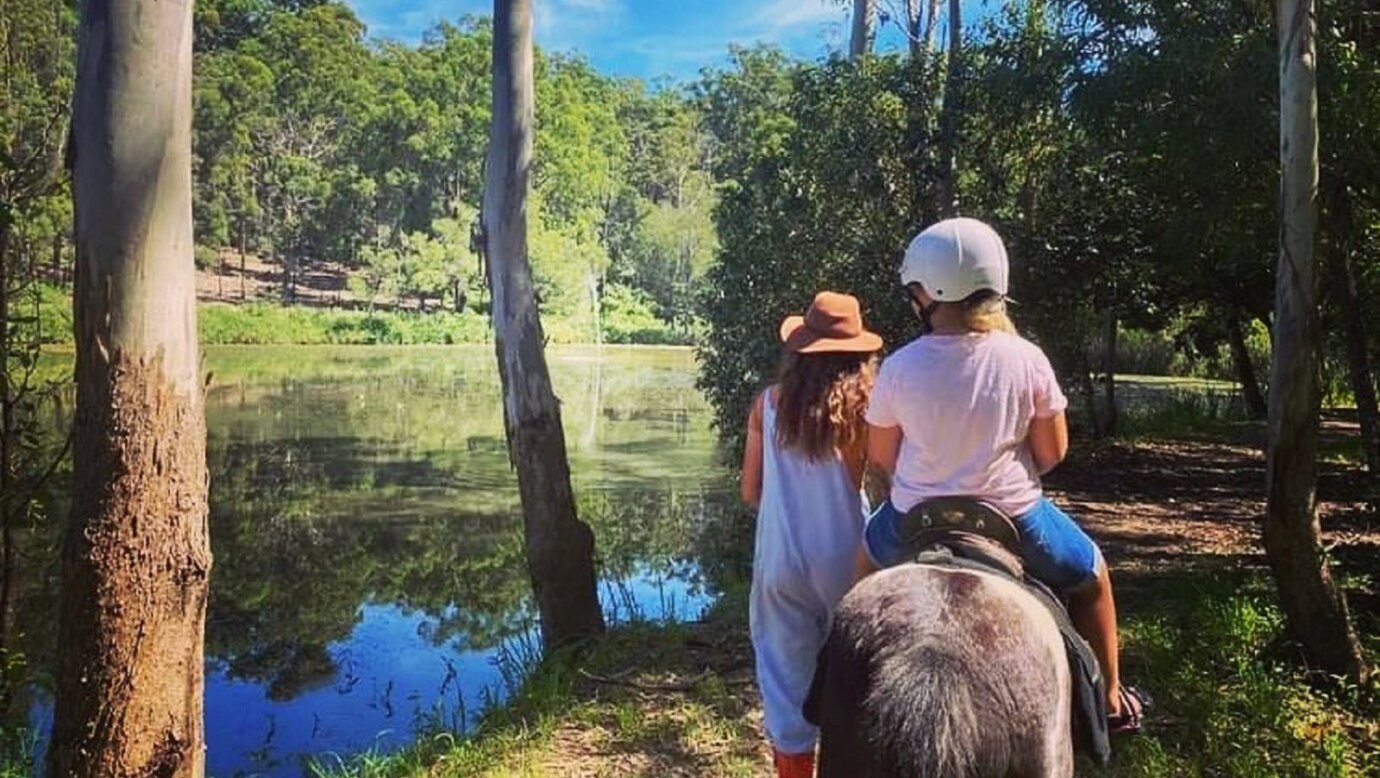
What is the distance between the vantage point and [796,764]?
3.17 m

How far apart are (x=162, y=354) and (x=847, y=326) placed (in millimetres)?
2002

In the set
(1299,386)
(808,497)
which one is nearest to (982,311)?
(808,497)

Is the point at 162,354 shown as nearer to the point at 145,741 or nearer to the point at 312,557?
the point at 145,741

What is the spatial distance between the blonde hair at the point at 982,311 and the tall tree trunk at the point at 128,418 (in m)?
2.26

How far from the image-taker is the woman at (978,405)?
8.46ft

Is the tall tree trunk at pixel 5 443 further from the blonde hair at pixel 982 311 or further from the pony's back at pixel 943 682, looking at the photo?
the blonde hair at pixel 982 311

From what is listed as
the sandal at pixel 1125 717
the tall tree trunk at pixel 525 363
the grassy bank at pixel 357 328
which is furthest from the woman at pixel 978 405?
the grassy bank at pixel 357 328

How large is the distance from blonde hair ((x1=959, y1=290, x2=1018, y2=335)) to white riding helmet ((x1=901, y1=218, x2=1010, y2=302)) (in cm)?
2

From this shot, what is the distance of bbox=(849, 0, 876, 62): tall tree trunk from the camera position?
12578mm

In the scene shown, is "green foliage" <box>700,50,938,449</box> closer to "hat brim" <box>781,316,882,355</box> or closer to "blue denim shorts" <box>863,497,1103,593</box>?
"hat brim" <box>781,316,882,355</box>

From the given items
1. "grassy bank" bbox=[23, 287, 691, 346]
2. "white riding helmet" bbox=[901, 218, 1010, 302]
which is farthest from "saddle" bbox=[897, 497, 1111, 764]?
"grassy bank" bbox=[23, 287, 691, 346]

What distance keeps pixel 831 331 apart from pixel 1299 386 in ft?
8.34

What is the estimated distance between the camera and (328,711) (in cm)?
692

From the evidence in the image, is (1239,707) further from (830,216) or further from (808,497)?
(830,216)
